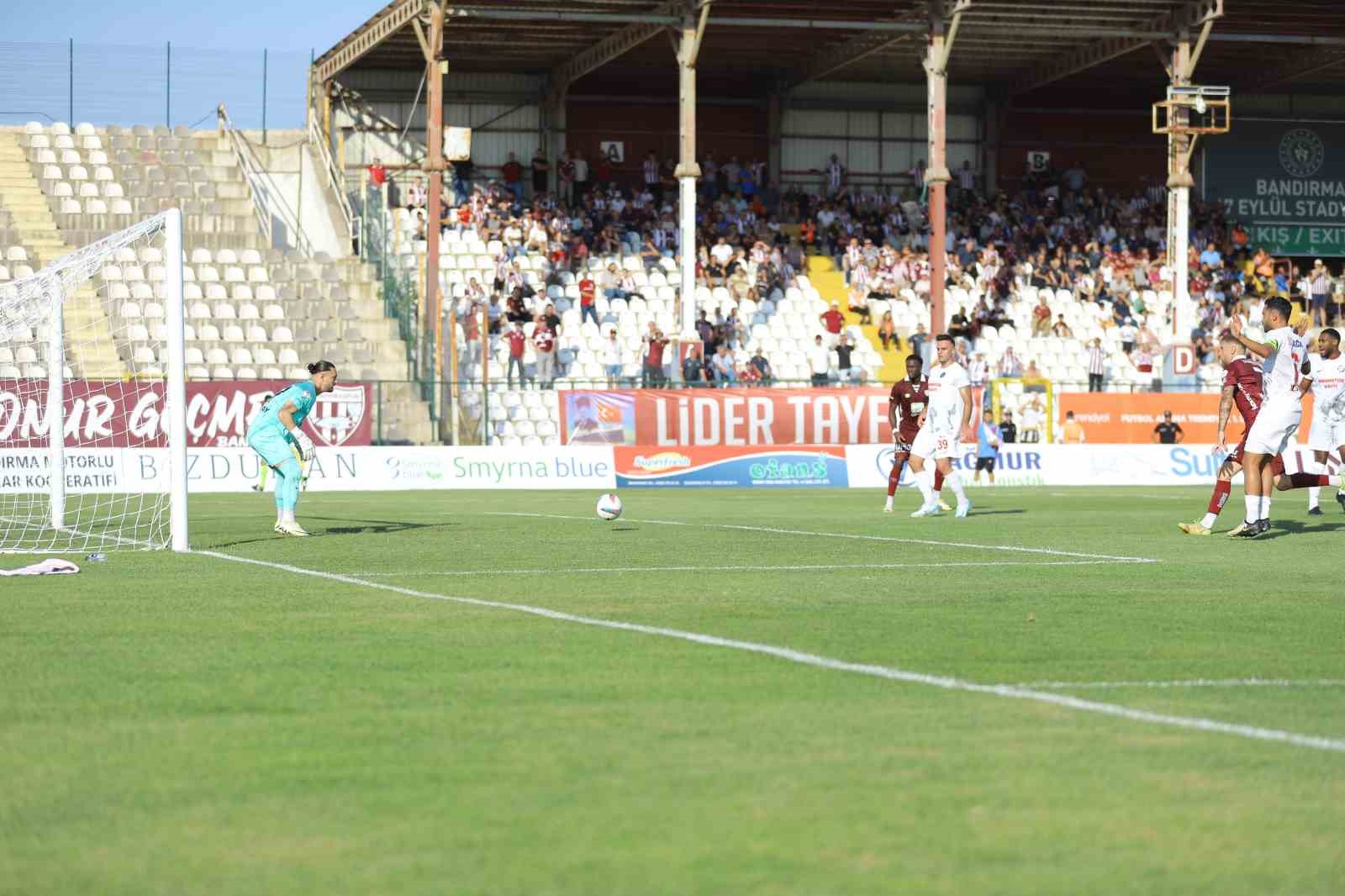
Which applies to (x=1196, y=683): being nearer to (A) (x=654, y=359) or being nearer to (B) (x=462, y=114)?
(A) (x=654, y=359)

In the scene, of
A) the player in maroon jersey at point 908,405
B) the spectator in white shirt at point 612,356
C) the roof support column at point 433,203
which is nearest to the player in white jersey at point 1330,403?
the player in maroon jersey at point 908,405

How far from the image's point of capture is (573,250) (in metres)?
45.4

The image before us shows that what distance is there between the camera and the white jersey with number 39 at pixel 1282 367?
17.5 meters

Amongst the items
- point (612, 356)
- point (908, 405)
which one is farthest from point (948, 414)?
point (612, 356)

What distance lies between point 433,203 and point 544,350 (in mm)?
3899

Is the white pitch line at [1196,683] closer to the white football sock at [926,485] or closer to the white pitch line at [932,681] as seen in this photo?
the white pitch line at [932,681]

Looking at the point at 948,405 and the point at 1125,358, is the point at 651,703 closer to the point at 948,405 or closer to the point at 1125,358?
the point at 948,405

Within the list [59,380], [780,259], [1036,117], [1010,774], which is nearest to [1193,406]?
[780,259]

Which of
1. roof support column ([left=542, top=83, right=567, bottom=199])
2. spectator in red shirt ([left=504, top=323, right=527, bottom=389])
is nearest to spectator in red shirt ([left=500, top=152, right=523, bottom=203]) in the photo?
roof support column ([left=542, top=83, right=567, bottom=199])

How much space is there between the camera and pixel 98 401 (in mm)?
34094

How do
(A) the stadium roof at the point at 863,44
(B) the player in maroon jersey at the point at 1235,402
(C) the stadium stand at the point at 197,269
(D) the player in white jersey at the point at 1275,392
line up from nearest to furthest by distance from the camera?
(D) the player in white jersey at the point at 1275,392 < (B) the player in maroon jersey at the point at 1235,402 < (C) the stadium stand at the point at 197,269 < (A) the stadium roof at the point at 863,44

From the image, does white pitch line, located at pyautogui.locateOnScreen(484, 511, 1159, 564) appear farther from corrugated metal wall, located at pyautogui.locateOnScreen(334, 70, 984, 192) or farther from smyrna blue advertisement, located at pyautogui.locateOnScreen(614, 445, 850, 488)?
corrugated metal wall, located at pyautogui.locateOnScreen(334, 70, 984, 192)

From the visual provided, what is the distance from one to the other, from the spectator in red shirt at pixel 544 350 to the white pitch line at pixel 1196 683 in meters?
32.9

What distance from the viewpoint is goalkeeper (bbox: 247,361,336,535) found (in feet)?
62.3
